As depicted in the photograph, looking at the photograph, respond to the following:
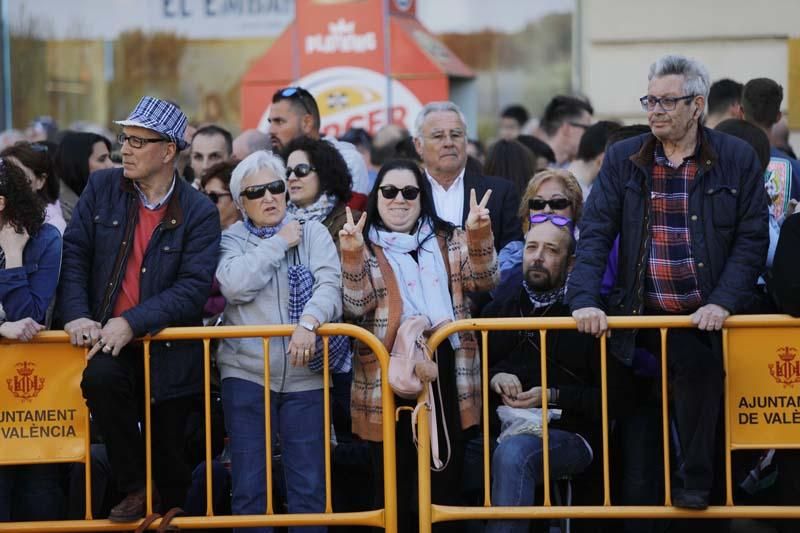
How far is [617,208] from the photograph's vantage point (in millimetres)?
6777

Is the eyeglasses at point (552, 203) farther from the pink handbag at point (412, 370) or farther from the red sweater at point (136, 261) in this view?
the red sweater at point (136, 261)

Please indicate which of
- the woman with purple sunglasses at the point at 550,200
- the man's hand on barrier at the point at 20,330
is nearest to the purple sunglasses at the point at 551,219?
the woman with purple sunglasses at the point at 550,200

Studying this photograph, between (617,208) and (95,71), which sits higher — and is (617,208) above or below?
below

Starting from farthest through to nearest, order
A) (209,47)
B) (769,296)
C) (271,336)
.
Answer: (209,47) → (769,296) → (271,336)

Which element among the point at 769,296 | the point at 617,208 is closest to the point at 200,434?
the point at 617,208

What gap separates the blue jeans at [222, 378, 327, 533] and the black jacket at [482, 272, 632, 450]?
885 millimetres

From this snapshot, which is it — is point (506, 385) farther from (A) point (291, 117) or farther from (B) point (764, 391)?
(A) point (291, 117)

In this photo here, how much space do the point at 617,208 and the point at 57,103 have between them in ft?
37.8

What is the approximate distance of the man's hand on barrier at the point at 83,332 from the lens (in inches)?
259

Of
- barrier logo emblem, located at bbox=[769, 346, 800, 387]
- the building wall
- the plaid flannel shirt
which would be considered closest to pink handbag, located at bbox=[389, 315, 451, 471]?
the plaid flannel shirt

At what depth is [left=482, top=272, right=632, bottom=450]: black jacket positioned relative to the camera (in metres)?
6.81

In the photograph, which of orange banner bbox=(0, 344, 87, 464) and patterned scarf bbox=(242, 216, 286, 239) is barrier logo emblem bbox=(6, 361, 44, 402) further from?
patterned scarf bbox=(242, 216, 286, 239)

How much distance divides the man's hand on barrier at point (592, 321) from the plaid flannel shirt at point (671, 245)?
341mm

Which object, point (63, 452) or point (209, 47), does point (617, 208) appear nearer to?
point (63, 452)
